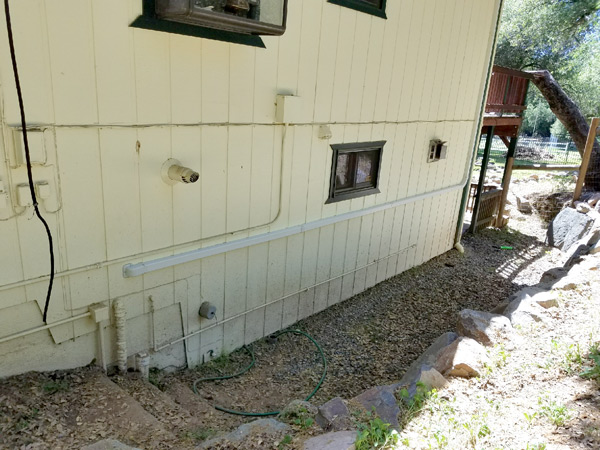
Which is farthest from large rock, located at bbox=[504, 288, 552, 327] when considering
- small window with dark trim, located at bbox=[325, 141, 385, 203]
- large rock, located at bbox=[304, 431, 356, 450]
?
large rock, located at bbox=[304, 431, 356, 450]

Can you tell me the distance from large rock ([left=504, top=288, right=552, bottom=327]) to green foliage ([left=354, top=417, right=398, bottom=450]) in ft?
6.97

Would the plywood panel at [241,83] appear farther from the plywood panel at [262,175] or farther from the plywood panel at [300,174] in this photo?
the plywood panel at [300,174]

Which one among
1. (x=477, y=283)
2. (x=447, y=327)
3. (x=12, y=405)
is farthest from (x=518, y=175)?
(x=12, y=405)

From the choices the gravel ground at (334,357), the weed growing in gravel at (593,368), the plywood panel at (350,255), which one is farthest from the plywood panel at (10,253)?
the weed growing in gravel at (593,368)

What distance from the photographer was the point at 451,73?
6348mm

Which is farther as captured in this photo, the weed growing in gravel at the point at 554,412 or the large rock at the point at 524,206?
the large rock at the point at 524,206

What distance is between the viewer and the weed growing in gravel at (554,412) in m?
2.47

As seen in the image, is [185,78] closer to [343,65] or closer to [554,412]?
[343,65]

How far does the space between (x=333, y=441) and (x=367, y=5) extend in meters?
4.16

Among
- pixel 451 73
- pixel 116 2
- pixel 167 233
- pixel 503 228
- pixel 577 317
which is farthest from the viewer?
pixel 503 228

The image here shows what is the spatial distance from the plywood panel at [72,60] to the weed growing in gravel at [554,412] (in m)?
3.33

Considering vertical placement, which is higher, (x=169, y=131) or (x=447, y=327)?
(x=169, y=131)

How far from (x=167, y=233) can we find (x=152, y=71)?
123cm

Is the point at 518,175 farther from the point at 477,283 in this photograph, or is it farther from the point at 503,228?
the point at 477,283
